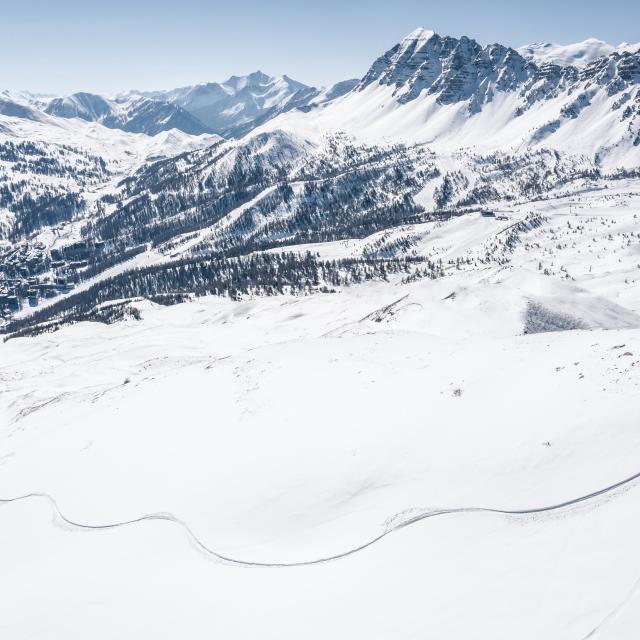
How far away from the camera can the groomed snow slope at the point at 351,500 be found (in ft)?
64.0

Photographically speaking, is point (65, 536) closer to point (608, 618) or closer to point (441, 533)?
point (441, 533)

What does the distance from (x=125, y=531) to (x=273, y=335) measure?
310 feet

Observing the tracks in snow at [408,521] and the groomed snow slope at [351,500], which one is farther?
the tracks in snow at [408,521]

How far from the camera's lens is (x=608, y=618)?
16.1 m

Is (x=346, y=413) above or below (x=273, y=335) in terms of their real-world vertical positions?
above

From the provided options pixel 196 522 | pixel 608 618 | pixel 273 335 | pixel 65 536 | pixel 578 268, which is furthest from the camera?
pixel 578 268

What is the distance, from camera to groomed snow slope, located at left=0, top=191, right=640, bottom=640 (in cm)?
1950

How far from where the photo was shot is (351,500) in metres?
27.2

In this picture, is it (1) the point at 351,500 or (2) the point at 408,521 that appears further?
(1) the point at 351,500

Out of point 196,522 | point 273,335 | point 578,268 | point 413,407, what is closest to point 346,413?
point 413,407

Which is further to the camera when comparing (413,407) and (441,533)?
(413,407)

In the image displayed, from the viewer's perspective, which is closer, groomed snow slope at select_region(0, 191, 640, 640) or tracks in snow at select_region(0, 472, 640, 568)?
groomed snow slope at select_region(0, 191, 640, 640)

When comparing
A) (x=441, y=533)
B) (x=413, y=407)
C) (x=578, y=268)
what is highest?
(x=413, y=407)

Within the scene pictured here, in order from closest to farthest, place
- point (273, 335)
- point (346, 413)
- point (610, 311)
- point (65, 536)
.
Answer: point (65, 536), point (346, 413), point (610, 311), point (273, 335)
